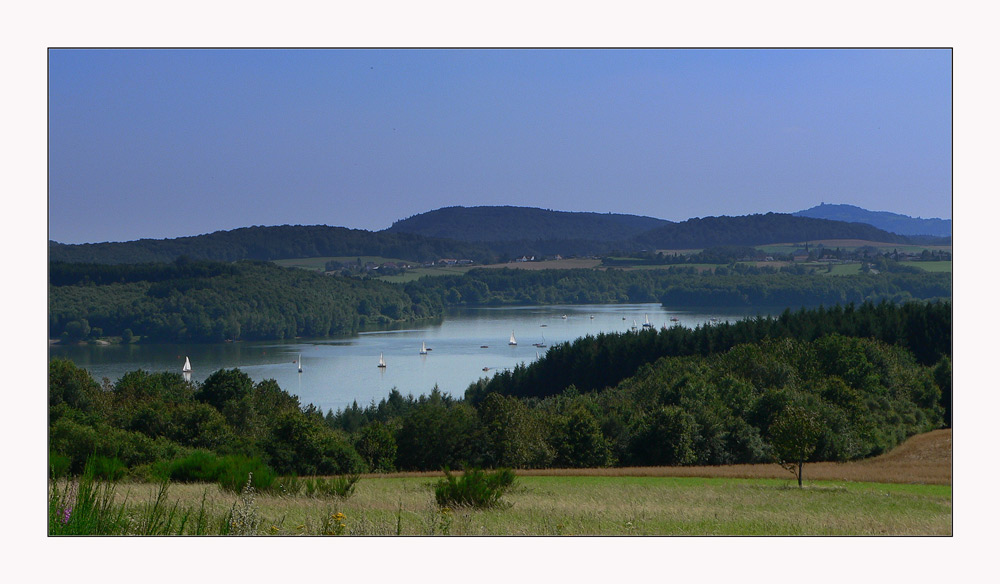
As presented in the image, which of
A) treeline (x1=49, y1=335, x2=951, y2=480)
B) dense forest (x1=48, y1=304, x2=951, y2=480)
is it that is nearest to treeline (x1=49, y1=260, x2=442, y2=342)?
dense forest (x1=48, y1=304, x2=951, y2=480)

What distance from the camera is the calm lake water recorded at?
4722 centimetres

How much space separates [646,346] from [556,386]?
5.24 m

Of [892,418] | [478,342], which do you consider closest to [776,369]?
[892,418]

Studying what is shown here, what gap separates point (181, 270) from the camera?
2343 inches

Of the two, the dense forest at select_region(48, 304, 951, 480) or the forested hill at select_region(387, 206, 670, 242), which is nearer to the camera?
the dense forest at select_region(48, 304, 951, 480)

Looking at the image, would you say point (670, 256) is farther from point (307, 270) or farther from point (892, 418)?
point (892, 418)

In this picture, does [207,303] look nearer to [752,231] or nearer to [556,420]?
[752,231]

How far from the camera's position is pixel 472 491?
8188 millimetres

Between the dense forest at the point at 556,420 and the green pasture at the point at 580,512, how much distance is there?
336 centimetres

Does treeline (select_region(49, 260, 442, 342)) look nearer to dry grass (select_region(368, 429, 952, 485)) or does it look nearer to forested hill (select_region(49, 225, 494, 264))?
forested hill (select_region(49, 225, 494, 264))

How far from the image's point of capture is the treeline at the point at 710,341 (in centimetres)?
3881

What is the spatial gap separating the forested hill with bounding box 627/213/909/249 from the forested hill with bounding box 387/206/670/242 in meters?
2.23

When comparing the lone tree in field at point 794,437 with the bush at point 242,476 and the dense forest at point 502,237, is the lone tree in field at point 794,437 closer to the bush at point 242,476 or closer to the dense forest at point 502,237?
the bush at point 242,476
